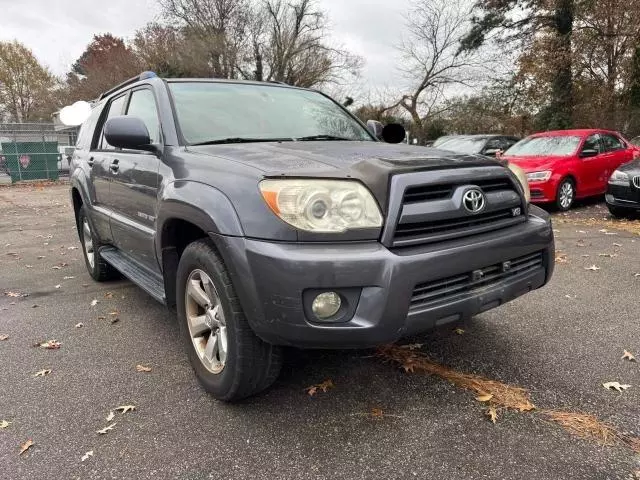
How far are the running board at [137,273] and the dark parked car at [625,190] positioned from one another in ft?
24.6

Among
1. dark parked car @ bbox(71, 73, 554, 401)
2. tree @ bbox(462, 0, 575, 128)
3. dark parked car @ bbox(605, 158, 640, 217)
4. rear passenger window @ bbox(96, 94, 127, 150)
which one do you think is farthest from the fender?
tree @ bbox(462, 0, 575, 128)

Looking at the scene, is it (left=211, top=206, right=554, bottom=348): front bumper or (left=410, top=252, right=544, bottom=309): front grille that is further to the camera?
(left=410, top=252, right=544, bottom=309): front grille

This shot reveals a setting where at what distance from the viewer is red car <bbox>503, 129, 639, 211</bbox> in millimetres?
9070

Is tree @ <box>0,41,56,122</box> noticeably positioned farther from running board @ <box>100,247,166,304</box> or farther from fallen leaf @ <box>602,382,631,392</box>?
fallen leaf @ <box>602,382,631,392</box>

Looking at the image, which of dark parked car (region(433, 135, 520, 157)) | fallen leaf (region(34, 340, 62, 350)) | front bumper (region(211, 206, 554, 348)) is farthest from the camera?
dark parked car (region(433, 135, 520, 157))

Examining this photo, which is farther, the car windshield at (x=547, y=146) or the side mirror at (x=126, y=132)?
the car windshield at (x=547, y=146)

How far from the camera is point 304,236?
2111 millimetres

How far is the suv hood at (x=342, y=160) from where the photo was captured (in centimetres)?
222

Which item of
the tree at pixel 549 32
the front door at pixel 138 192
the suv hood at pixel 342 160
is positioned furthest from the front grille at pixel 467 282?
the tree at pixel 549 32

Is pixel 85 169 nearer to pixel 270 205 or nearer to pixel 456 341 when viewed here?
pixel 270 205

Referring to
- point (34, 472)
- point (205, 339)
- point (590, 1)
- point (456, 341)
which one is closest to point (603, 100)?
point (590, 1)

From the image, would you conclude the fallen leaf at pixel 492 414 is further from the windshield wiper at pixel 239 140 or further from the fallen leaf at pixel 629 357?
the windshield wiper at pixel 239 140

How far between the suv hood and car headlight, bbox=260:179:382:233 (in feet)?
0.14

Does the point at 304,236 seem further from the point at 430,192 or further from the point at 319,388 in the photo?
the point at 319,388
